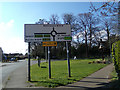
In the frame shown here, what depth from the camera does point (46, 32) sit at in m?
9.91

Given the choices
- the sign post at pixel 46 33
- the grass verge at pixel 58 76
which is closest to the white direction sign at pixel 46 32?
the sign post at pixel 46 33

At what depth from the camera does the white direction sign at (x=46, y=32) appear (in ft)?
31.9

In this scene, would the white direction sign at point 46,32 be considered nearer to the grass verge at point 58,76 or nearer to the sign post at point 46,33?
the sign post at point 46,33

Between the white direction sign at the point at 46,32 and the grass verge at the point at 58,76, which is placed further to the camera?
the white direction sign at the point at 46,32

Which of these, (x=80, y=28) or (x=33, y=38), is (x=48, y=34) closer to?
(x=33, y=38)

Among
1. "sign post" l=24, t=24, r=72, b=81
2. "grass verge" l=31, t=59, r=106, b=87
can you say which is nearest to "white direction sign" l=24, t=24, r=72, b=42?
"sign post" l=24, t=24, r=72, b=81

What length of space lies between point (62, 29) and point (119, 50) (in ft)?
14.5

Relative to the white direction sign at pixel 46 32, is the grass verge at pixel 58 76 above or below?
below

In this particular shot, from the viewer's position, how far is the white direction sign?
973cm

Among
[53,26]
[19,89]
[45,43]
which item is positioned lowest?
[19,89]

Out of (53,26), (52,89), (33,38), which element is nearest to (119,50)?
(52,89)

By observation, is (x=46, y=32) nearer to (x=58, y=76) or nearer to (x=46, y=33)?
(x=46, y=33)

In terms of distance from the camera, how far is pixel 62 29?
10.1m

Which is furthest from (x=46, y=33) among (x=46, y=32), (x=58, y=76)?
(x=58, y=76)
